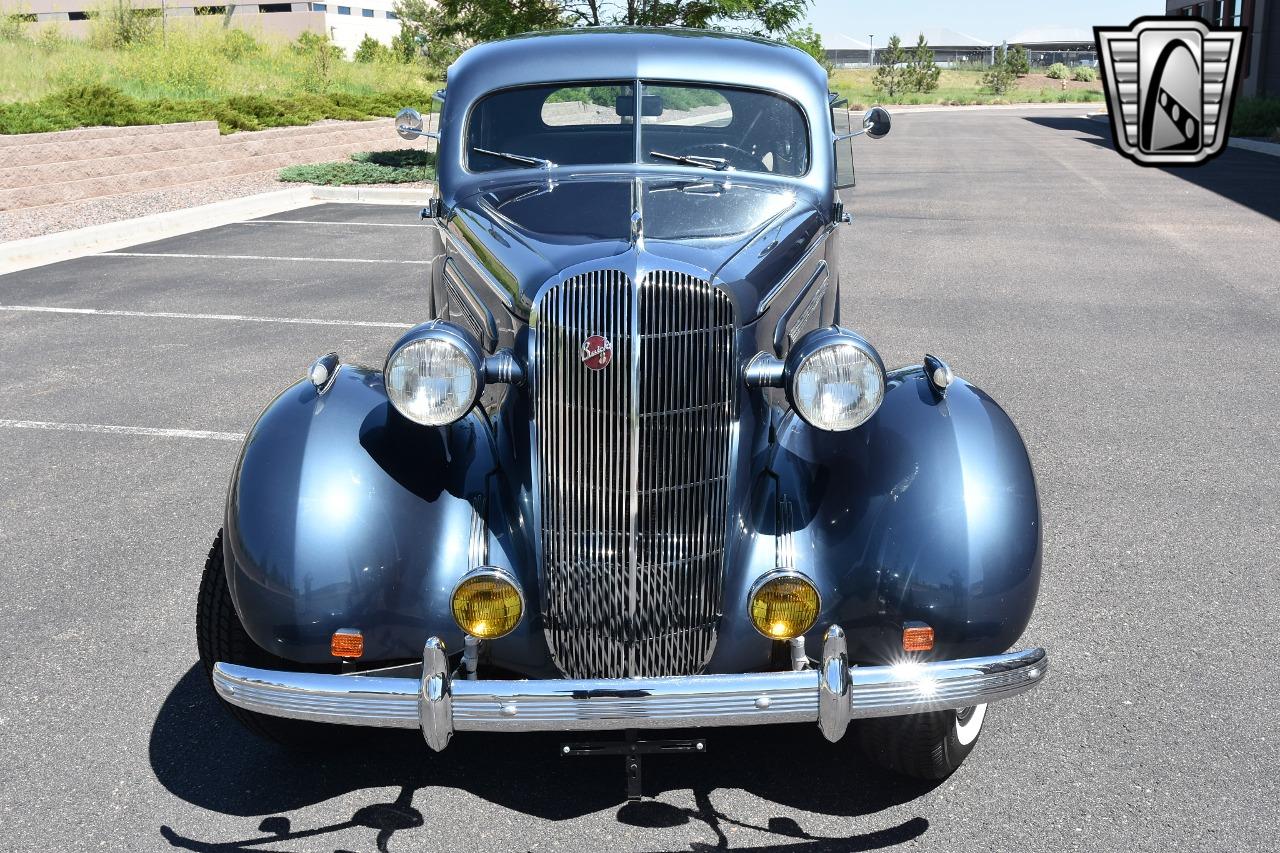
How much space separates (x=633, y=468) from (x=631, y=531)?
15cm

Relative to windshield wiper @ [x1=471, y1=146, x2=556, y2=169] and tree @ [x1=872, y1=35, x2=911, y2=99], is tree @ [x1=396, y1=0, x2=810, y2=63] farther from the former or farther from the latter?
tree @ [x1=872, y1=35, x2=911, y2=99]

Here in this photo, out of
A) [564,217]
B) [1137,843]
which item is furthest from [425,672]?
[1137,843]

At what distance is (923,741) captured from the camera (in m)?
3.16

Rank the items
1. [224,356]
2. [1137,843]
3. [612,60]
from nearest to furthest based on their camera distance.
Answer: [1137,843], [612,60], [224,356]

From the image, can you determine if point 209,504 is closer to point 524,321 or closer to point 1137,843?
point 524,321

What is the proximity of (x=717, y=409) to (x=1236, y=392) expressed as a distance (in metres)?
5.13

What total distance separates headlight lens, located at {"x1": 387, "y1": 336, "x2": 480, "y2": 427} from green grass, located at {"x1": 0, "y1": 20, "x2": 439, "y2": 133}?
13693mm

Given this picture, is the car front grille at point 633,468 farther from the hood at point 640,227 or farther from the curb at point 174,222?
the curb at point 174,222

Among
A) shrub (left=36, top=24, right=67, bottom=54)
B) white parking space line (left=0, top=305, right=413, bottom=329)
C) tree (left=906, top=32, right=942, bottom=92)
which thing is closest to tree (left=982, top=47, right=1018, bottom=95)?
tree (left=906, top=32, right=942, bottom=92)

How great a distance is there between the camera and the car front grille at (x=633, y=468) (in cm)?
284

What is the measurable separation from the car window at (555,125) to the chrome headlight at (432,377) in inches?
58.5

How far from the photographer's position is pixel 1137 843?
2998 millimetres

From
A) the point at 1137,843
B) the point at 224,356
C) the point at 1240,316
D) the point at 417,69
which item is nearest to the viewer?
the point at 1137,843

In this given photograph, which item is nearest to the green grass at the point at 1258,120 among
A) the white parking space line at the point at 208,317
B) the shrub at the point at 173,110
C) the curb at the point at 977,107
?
the curb at the point at 977,107
